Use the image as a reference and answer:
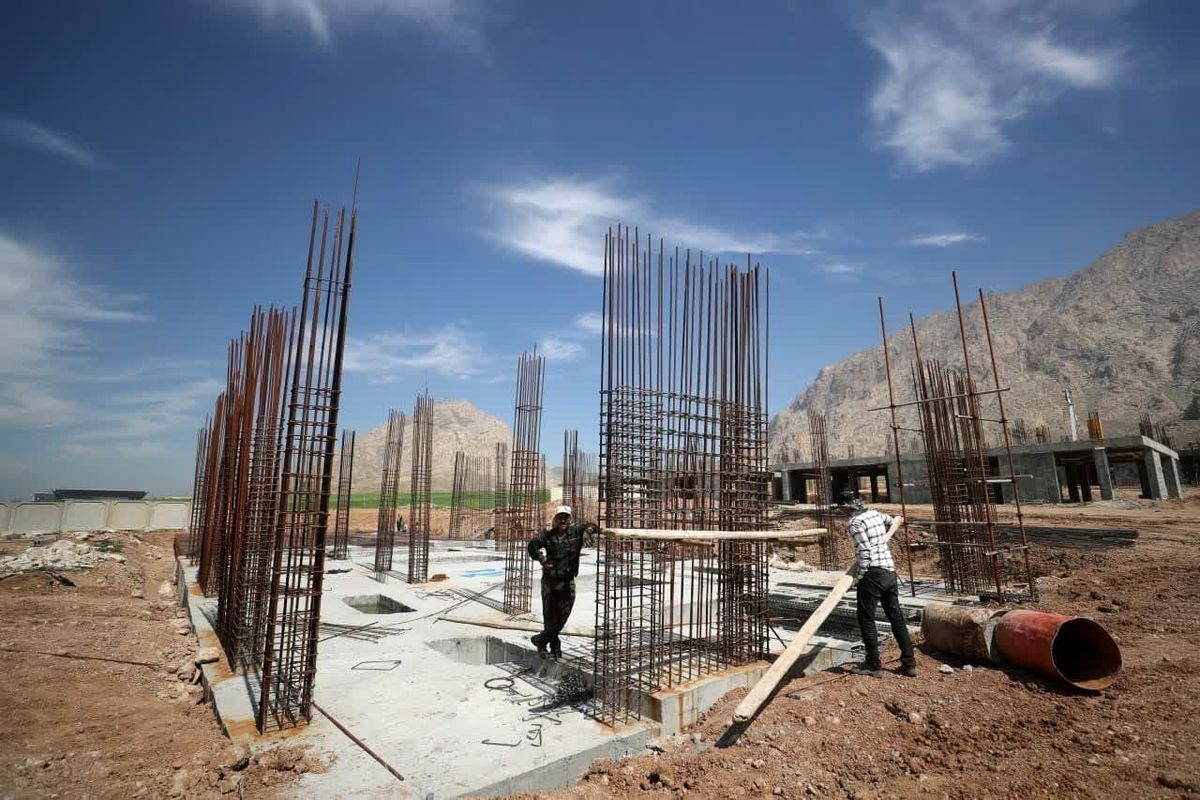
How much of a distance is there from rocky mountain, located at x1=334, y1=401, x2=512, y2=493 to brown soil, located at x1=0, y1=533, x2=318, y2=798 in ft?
216

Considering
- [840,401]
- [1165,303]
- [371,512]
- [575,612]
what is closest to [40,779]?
[575,612]

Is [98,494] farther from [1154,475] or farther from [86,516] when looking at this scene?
[1154,475]

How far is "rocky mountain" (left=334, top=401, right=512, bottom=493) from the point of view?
278ft

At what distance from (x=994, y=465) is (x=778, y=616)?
21908mm

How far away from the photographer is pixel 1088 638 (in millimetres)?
5191

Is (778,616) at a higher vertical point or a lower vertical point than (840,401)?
lower

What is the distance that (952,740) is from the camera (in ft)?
13.4

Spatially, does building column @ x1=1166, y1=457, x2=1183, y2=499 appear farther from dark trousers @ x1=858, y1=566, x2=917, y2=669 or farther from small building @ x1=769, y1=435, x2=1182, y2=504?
dark trousers @ x1=858, y1=566, x2=917, y2=669

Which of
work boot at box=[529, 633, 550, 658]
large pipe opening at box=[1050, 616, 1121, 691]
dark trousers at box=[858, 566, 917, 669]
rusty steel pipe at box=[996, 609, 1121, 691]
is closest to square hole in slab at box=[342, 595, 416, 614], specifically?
work boot at box=[529, 633, 550, 658]

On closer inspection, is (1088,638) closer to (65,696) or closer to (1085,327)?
(65,696)

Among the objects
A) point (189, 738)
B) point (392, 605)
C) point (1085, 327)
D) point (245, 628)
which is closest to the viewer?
point (189, 738)

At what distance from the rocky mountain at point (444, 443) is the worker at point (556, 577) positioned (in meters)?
68.8

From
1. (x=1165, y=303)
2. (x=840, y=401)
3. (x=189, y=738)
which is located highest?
(x=1165, y=303)

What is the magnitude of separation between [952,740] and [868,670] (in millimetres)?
1442
